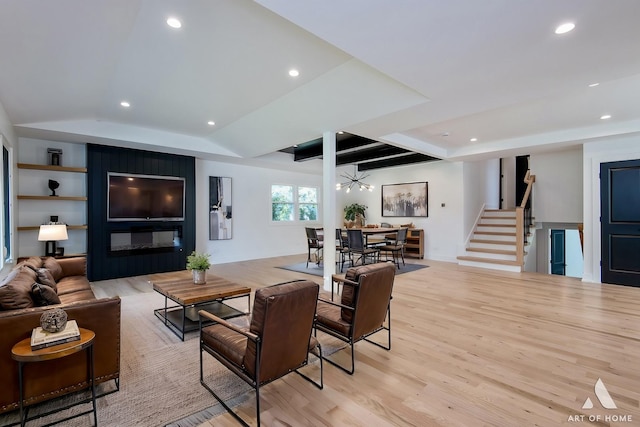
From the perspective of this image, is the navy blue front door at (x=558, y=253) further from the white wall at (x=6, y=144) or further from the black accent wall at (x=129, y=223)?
the white wall at (x=6, y=144)

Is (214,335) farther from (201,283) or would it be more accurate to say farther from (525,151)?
(525,151)

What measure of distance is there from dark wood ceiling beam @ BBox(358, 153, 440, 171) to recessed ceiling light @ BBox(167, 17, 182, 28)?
677 centimetres

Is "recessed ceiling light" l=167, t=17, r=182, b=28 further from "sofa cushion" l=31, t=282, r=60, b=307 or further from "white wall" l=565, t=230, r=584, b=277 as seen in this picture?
"white wall" l=565, t=230, r=584, b=277

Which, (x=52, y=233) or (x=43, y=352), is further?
(x=52, y=233)

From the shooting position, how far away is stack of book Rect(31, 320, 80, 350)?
5.68 ft

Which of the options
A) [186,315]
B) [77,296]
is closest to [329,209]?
[186,315]

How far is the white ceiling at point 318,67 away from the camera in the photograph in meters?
2.26

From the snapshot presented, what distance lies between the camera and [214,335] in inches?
87.7

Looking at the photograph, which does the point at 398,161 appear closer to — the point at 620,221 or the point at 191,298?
the point at 620,221

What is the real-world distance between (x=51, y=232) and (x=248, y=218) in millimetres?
4359

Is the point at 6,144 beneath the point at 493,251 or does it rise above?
above

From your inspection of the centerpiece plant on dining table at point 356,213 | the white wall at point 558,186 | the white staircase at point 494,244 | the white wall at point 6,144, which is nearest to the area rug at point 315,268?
the white staircase at point 494,244

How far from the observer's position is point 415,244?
343 inches

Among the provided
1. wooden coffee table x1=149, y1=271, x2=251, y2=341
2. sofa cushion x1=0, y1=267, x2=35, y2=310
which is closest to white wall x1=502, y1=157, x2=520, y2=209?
wooden coffee table x1=149, y1=271, x2=251, y2=341
